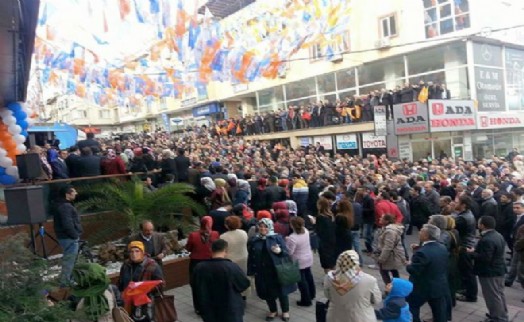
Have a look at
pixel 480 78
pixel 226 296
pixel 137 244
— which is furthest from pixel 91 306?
pixel 480 78

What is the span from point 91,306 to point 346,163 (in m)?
13.4

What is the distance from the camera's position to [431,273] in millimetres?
5297

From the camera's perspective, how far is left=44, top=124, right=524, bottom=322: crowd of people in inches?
182

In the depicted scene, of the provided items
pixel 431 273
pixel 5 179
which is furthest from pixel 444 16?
pixel 5 179

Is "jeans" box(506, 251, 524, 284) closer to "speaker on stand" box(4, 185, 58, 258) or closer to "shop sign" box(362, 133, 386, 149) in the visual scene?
"speaker on stand" box(4, 185, 58, 258)

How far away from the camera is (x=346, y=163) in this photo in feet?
53.2

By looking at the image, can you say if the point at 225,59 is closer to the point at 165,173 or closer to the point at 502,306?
the point at 165,173

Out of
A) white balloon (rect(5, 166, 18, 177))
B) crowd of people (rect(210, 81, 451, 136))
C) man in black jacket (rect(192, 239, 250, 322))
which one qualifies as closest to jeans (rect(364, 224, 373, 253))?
man in black jacket (rect(192, 239, 250, 322))

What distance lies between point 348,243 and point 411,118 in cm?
1250

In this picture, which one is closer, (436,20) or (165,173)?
(165,173)

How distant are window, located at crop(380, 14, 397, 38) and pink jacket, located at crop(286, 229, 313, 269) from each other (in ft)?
62.6

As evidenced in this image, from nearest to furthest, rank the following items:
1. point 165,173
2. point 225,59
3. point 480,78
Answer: point 165,173, point 225,59, point 480,78

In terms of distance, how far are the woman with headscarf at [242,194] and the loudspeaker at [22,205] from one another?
4.61 meters

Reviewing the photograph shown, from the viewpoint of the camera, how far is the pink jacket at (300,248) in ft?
20.9
